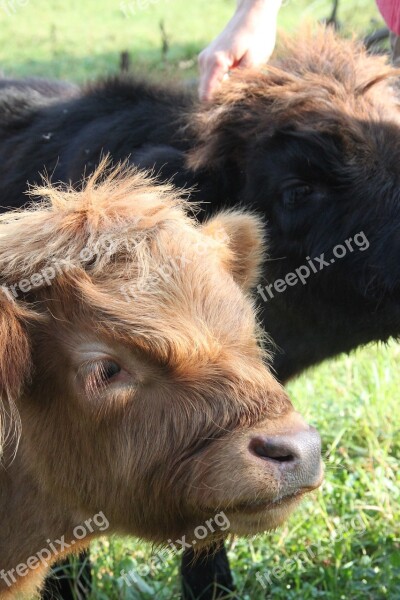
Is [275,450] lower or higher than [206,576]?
higher

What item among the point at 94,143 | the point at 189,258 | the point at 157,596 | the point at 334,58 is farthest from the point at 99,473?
the point at 334,58

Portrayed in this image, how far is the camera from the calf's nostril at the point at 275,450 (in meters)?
2.57

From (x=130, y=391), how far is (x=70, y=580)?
2.12 metres

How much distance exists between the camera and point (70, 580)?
4516 millimetres

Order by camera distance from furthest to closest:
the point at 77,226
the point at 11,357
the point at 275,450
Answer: the point at 77,226
the point at 11,357
the point at 275,450

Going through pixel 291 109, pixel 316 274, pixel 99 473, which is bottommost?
pixel 316 274

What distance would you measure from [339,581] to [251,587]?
0.46m

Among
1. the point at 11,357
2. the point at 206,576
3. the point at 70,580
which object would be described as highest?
the point at 11,357

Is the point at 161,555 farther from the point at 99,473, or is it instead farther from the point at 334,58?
the point at 334,58

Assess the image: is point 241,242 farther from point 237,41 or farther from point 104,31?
point 104,31

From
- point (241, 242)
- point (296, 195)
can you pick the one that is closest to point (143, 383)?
point (241, 242)

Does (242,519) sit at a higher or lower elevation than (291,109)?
lower

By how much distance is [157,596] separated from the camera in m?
4.37

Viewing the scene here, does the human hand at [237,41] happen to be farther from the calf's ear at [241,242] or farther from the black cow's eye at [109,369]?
the black cow's eye at [109,369]
